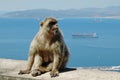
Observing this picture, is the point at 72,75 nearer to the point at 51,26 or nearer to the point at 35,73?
the point at 35,73

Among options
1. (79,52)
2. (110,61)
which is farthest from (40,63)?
(79,52)

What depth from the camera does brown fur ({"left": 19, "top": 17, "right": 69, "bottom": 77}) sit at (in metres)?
8.19

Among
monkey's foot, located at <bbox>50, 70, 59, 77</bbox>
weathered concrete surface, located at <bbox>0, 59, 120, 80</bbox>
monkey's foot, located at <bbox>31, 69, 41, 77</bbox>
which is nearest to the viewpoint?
weathered concrete surface, located at <bbox>0, 59, 120, 80</bbox>

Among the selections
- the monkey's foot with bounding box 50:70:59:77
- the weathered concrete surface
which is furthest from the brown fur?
the weathered concrete surface

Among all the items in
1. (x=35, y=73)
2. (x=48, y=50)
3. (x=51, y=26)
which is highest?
(x=51, y=26)

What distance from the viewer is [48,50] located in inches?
328

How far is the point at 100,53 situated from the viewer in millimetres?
91062

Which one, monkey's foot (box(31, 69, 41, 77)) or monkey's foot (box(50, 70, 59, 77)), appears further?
monkey's foot (box(31, 69, 41, 77))

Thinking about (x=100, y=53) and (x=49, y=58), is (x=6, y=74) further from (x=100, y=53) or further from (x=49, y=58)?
(x=100, y=53)

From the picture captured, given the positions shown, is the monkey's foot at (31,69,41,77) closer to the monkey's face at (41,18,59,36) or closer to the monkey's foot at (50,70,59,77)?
the monkey's foot at (50,70,59,77)

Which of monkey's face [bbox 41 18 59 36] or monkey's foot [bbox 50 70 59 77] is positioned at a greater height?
monkey's face [bbox 41 18 59 36]

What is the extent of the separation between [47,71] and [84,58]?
73291mm

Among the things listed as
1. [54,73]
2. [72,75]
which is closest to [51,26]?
[54,73]

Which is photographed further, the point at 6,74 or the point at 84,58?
the point at 84,58
